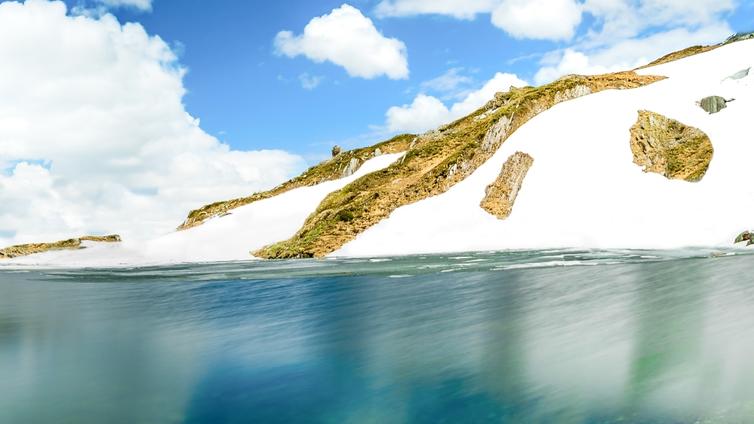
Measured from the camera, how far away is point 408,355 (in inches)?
392

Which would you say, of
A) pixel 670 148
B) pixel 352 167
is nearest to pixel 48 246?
pixel 352 167

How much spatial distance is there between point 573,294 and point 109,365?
1218 cm

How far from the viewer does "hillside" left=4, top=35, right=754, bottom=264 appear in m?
40.4

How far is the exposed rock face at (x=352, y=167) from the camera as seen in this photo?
6771 centimetres

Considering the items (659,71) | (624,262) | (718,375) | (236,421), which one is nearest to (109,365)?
(236,421)

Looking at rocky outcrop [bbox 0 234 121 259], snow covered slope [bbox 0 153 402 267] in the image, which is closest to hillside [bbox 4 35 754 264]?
snow covered slope [bbox 0 153 402 267]

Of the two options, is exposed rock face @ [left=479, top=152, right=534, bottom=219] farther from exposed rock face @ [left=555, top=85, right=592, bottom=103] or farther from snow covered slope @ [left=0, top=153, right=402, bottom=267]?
snow covered slope @ [left=0, top=153, right=402, bottom=267]

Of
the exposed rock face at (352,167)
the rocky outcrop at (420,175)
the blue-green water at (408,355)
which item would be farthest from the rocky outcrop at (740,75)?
the blue-green water at (408,355)

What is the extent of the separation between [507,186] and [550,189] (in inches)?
140

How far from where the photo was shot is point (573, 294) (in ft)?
51.7

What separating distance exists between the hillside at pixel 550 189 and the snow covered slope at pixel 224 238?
21cm

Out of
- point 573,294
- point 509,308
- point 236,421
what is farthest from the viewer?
point 573,294

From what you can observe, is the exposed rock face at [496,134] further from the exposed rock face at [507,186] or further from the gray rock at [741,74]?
the gray rock at [741,74]

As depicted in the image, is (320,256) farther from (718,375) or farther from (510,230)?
(718,375)
